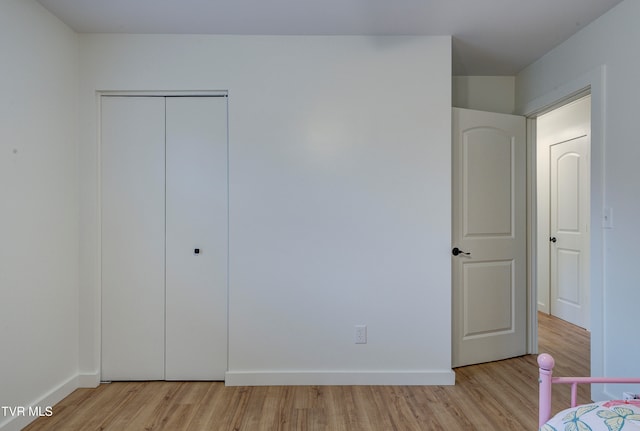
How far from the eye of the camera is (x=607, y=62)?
2.01m

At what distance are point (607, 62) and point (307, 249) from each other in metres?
2.24

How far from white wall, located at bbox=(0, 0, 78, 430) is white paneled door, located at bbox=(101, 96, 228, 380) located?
0.70ft

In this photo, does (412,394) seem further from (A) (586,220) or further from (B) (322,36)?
(A) (586,220)

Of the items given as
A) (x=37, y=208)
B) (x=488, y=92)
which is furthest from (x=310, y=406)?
(x=488, y=92)

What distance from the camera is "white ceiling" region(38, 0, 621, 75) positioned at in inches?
76.7

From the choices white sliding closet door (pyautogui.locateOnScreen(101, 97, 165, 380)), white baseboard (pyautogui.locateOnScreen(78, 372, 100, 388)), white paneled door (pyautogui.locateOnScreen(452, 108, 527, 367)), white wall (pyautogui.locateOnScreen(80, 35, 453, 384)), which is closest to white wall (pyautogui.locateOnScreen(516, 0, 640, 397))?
white paneled door (pyautogui.locateOnScreen(452, 108, 527, 367))

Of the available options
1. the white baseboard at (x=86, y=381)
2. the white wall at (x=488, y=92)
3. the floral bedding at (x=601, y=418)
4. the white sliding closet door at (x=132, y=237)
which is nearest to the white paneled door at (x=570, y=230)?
the white wall at (x=488, y=92)

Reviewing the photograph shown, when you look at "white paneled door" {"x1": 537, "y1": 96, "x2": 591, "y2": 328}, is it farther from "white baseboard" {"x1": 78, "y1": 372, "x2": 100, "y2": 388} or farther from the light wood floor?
"white baseboard" {"x1": 78, "y1": 372, "x2": 100, "y2": 388}

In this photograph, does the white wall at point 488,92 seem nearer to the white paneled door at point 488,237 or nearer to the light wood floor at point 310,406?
the white paneled door at point 488,237

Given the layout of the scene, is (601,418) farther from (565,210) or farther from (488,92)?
(565,210)

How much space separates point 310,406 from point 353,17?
97.6 inches

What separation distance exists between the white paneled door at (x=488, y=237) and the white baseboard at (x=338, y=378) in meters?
0.34

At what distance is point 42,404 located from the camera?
6.47 feet

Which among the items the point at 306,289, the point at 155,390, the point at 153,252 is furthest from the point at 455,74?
the point at 155,390
